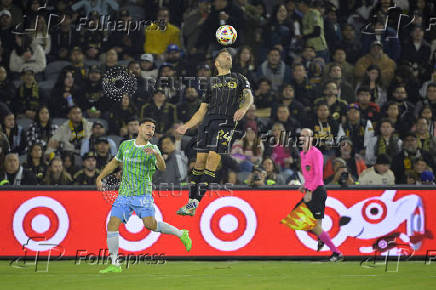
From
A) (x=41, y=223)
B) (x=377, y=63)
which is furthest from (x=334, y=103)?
(x=41, y=223)

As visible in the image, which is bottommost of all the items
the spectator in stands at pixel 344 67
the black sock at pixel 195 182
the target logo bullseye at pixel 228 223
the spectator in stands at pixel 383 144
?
the target logo bullseye at pixel 228 223

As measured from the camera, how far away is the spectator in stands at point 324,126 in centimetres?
1473

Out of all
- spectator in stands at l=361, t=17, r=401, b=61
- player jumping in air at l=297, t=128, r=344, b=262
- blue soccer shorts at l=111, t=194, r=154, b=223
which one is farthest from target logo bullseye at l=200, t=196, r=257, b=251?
spectator in stands at l=361, t=17, r=401, b=61

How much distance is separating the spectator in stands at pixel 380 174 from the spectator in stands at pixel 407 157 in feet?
1.97

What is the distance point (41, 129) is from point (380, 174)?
7.14 m

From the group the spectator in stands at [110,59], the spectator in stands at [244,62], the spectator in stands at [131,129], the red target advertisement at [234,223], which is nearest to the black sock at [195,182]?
the red target advertisement at [234,223]

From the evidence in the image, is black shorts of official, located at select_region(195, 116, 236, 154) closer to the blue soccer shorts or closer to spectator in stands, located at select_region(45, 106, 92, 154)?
the blue soccer shorts

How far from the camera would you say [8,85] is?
16266 mm

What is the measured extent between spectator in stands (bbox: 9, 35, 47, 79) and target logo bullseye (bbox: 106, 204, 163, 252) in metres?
5.87

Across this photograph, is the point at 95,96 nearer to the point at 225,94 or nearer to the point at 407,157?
the point at 225,94

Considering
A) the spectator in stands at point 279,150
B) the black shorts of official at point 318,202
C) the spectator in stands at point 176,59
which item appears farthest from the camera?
the spectator in stands at point 176,59

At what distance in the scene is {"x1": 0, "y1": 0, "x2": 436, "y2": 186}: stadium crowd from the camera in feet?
46.1

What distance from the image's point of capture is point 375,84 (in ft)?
54.2

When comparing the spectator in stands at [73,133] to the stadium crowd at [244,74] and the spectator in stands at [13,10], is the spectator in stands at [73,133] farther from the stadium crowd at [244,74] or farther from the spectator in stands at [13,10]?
the spectator in stands at [13,10]
